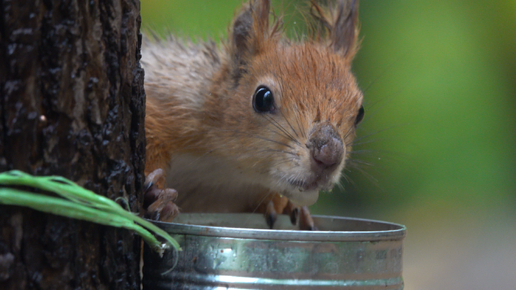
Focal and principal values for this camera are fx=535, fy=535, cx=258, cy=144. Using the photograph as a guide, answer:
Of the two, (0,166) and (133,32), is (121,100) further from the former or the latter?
(0,166)

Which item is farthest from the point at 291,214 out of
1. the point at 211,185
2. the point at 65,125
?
the point at 65,125

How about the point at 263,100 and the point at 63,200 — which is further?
the point at 263,100

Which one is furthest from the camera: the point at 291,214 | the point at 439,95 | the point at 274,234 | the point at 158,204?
the point at 439,95

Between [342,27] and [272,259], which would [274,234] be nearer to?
[272,259]

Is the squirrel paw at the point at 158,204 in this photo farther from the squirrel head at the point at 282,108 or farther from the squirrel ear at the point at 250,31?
the squirrel ear at the point at 250,31

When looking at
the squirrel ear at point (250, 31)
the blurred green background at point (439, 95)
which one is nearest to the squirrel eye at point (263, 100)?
the squirrel ear at point (250, 31)

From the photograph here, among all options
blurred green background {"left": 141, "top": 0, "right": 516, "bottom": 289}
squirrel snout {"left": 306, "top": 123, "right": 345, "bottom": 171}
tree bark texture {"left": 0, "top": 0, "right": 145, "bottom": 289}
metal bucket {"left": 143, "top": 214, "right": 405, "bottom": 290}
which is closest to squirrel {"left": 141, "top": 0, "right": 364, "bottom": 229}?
squirrel snout {"left": 306, "top": 123, "right": 345, "bottom": 171}
